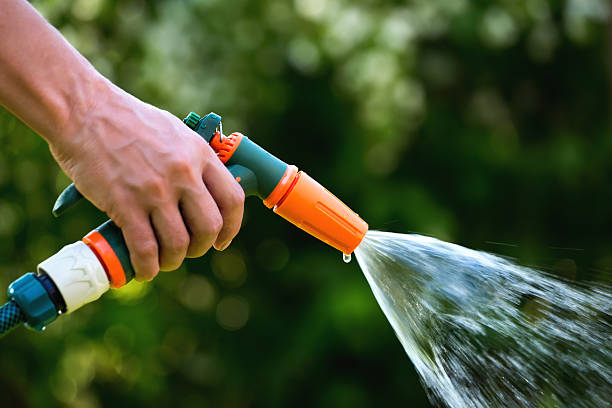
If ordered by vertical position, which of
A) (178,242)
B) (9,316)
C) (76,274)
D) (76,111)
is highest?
(76,111)

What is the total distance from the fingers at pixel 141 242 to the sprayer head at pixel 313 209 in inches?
12.3

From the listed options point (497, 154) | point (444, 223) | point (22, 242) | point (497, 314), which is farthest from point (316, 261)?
point (497, 314)

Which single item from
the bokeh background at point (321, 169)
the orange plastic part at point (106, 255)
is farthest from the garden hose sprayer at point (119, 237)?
the bokeh background at point (321, 169)

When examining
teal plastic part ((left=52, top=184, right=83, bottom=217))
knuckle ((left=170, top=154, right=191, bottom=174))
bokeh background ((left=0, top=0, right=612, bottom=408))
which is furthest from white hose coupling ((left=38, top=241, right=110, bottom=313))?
bokeh background ((left=0, top=0, right=612, bottom=408))

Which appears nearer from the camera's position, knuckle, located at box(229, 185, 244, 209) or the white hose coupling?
the white hose coupling

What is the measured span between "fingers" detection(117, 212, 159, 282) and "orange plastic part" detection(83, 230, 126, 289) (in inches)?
1.2

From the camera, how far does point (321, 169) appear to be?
367cm

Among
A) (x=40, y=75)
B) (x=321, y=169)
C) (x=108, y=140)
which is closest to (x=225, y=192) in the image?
(x=108, y=140)

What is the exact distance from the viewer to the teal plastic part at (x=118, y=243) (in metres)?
1.28

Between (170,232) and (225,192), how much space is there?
0.14 metres

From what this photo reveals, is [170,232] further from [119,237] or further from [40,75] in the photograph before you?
[40,75]

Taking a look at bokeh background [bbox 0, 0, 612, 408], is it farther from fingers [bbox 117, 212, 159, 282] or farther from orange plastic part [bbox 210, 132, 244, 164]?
fingers [bbox 117, 212, 159, 282]

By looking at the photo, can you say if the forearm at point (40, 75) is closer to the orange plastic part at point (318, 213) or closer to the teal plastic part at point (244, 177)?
the teal plastic part at point (244, 177)

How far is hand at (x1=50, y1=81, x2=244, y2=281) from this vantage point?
4.08ft
